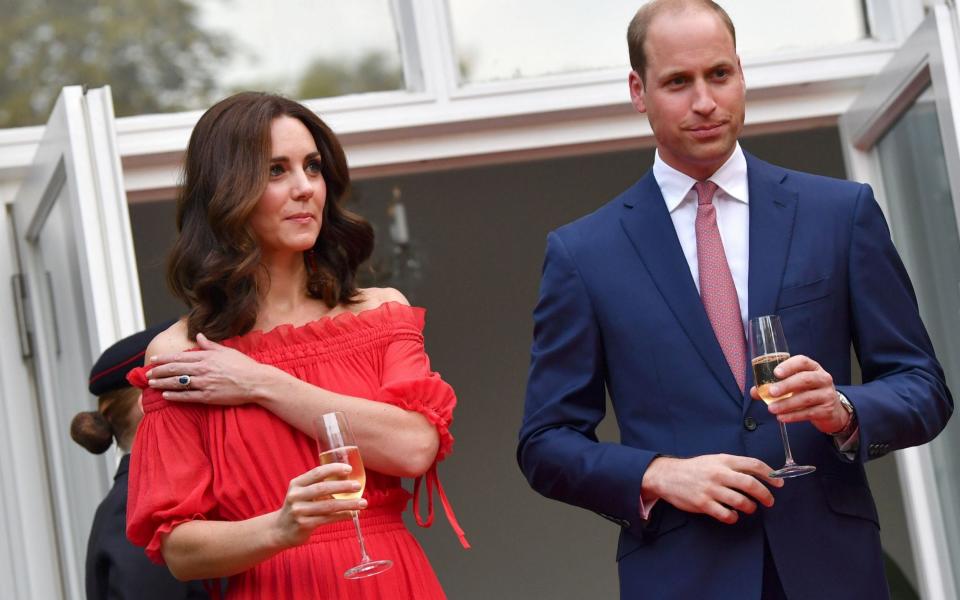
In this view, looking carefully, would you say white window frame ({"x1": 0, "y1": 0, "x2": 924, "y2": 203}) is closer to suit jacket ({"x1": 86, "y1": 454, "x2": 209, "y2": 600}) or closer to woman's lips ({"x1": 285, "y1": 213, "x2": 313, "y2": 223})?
suit jacket ({"x1": 86, "y1": 454, "x2": 209, "y2": 600})

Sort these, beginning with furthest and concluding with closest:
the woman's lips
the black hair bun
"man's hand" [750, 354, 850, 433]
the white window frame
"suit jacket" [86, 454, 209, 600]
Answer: the white window frame, the black hair bun, "suit jacket" [86, 454, 209, 600], the woman's lips, "man's hand" [750, 354, 850, 433]

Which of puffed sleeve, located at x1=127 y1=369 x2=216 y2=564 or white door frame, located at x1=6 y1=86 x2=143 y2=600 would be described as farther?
white door frame, located at x1=6 y1=86 x2=143 y2=600

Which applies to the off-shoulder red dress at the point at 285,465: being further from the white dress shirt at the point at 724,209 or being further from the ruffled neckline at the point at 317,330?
the white dress shirt at the point at 724,209

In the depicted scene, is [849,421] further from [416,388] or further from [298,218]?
[298,218]

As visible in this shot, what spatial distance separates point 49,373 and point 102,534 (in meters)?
1.24

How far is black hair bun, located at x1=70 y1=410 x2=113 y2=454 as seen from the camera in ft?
11.0

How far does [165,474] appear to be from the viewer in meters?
2.49

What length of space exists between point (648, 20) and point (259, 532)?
1.14 metres

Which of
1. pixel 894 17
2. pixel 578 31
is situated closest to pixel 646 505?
pixel 578 31

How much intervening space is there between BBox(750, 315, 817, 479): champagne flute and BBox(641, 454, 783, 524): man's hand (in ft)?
0.11

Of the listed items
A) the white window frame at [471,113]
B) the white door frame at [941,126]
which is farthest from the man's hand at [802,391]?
the white window frame at [471,113]

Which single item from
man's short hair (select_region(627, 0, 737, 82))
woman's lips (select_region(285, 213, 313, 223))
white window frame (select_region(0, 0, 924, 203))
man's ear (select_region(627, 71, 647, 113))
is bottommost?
woman's lips (select_region(285, 213, 313, 223))

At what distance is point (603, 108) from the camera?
4.49m

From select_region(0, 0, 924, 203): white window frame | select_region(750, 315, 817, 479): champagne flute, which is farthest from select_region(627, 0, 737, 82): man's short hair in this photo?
select_region(0, 0, 924, 203): white window frame
